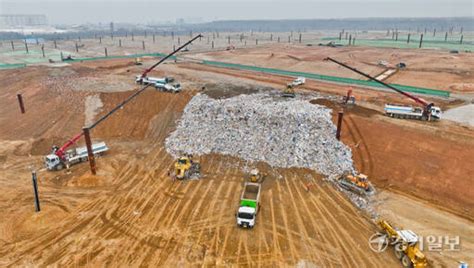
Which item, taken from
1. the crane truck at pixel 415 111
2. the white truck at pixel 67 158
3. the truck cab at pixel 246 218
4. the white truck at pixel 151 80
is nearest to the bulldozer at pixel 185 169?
the truck cab at pixel 246 218

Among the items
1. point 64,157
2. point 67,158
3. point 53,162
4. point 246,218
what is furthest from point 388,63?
point 53,162

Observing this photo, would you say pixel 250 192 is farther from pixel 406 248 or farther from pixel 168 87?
pixel 168 87

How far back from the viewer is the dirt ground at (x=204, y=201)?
18797 mm

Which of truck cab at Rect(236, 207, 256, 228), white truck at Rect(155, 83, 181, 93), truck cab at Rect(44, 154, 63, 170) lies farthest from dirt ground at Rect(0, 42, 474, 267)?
white truck at Rect(155, 83, 181, 93)

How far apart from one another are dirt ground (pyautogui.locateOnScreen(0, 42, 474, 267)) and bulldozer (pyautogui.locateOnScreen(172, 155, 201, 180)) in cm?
72

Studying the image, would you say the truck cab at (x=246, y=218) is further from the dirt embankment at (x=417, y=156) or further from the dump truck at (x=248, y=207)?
the dirt embankment at (x=417, y=156)

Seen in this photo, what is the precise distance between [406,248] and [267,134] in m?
17.7

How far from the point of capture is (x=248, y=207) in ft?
69.5

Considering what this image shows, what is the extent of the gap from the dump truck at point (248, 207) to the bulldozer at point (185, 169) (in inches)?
228

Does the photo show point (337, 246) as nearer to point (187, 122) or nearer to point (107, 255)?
point (107, 255)

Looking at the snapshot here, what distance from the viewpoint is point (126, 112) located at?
4119 cm

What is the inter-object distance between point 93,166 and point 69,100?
74.6 ft

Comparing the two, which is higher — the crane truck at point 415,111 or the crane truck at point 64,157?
the crane truck at point 415,111

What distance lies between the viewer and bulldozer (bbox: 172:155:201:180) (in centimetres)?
2725
